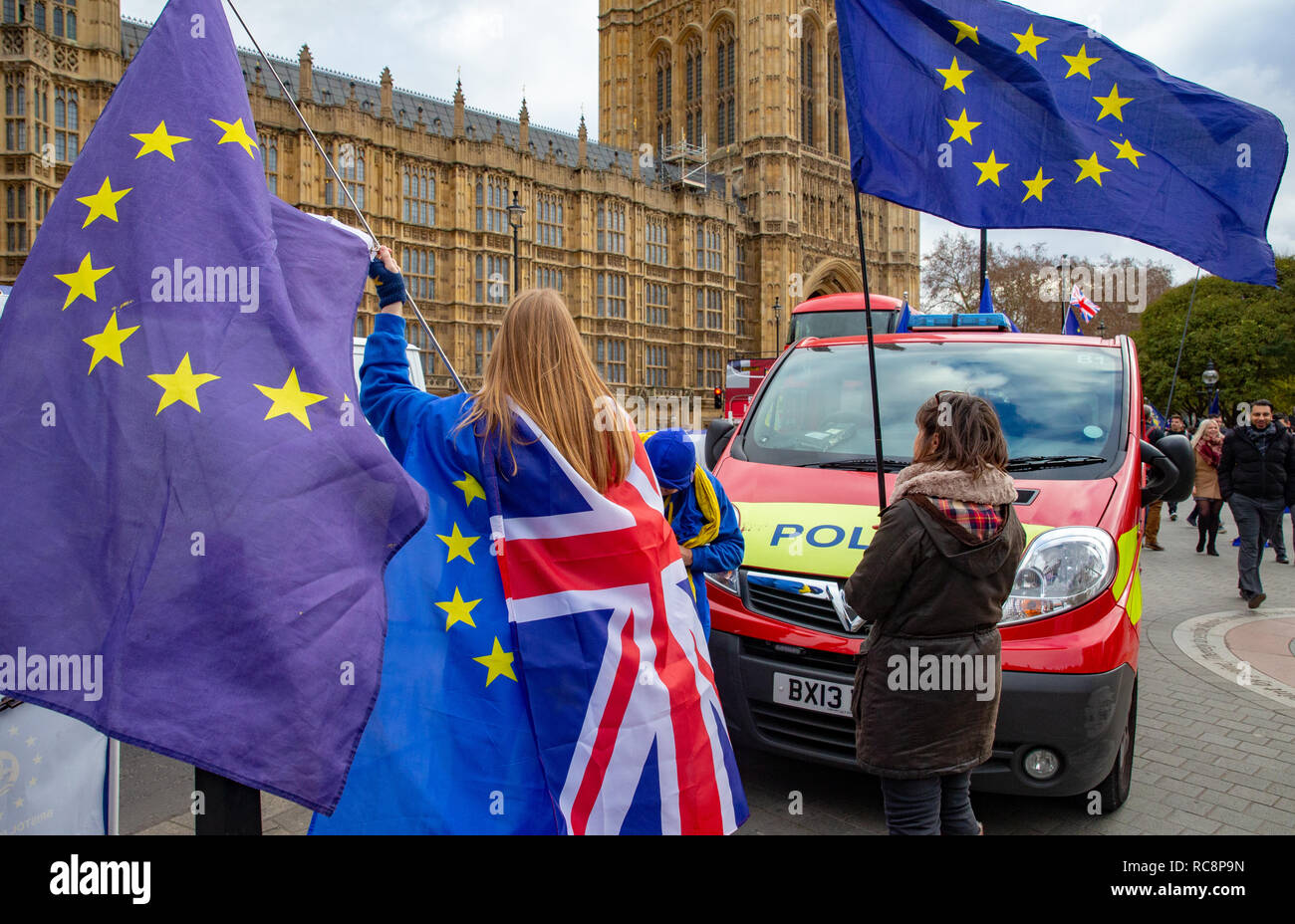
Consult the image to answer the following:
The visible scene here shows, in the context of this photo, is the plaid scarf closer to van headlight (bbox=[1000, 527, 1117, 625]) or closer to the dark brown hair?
the dark brown hair

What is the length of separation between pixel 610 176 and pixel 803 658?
4300cm

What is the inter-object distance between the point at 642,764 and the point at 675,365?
148 feet

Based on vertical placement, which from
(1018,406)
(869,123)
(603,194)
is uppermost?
(603,194)

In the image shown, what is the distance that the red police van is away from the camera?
3143 mm

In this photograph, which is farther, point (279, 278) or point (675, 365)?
point (675, 365)

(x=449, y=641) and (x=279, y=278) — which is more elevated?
(x=279, y=278)

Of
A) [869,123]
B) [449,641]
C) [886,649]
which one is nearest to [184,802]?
[449,641]

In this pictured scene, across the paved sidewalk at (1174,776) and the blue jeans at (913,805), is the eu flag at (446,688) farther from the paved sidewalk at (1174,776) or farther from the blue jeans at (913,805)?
the paved sidewalk at (1174,776)

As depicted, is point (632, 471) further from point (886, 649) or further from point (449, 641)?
point (886, 649)

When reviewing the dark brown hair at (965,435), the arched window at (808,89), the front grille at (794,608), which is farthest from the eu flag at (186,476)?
the arched window at (808,89)

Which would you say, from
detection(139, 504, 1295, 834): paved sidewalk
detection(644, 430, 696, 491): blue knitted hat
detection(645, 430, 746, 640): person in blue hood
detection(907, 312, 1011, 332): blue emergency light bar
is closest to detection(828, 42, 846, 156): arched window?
detection(907, 312, 1011, 332): blue emergency light bar

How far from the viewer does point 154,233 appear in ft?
5.94

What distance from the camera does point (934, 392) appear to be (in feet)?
14.3

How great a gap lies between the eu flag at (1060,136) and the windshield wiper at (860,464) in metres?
Answer: 1.12
